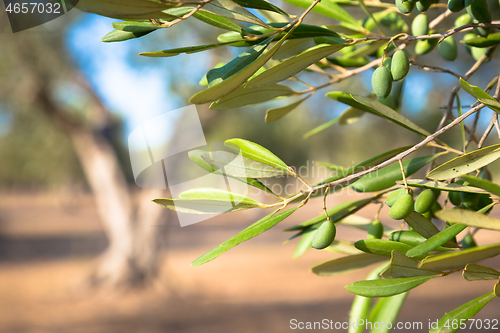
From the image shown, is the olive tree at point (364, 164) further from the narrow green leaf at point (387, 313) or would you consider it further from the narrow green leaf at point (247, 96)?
the narrow green leaf at point (387, 313)

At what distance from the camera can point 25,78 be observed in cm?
508

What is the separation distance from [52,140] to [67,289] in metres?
3.26

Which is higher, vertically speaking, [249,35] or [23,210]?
[249,35]

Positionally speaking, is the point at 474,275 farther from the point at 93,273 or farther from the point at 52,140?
the point at 52,140

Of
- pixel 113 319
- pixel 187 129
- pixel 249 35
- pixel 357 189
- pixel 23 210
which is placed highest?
pixel 249 35

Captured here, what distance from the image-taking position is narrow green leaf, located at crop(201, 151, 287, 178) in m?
0.54

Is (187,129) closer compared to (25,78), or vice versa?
(187,129)

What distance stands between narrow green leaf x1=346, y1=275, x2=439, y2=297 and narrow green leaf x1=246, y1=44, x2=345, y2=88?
0.87 ft

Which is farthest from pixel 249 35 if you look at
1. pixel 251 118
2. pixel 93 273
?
pixel 251 118

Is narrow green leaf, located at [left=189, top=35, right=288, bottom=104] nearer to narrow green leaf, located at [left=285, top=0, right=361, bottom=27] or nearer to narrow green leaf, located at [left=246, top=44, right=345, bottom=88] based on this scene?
narrow green leaf, located at [left=246, top=44, right=345, bottom=88]

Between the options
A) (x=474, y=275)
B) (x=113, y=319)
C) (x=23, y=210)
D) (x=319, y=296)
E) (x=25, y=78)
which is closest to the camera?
(x=474, y=275)

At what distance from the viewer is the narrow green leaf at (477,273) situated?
44cm

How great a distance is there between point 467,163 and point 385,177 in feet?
0.51

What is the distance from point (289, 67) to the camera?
1.58 ft
